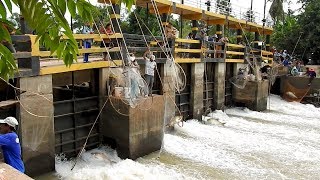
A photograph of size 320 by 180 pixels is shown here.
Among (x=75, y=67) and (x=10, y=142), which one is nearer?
(x=10, y=142)

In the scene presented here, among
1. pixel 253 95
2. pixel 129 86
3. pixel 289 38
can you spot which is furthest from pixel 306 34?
pixel 129 86

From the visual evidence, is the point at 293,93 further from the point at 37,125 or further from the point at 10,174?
the point at 10,174

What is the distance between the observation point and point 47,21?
1577 mm

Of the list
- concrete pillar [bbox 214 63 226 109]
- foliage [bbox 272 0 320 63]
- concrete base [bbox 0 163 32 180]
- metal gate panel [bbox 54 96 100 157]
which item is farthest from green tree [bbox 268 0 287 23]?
concrete base [bbox 0 163 32 180]

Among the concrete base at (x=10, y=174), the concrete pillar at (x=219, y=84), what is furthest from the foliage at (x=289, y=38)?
the concrete base at (x=10, y=174)

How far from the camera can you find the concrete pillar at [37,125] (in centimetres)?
757

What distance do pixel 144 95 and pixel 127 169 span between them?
81.4 inches

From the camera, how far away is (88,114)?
32.7 ft

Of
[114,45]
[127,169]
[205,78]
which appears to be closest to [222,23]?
[205,78]

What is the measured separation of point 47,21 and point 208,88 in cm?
1540

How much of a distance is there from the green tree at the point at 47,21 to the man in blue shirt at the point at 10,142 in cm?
315

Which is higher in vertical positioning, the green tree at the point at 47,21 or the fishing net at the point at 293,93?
the green tree at the point at 47,21

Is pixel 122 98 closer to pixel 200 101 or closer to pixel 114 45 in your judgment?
pixel 114 45

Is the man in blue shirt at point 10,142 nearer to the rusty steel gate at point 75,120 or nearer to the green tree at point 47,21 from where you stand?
the green tree at point 47,21
